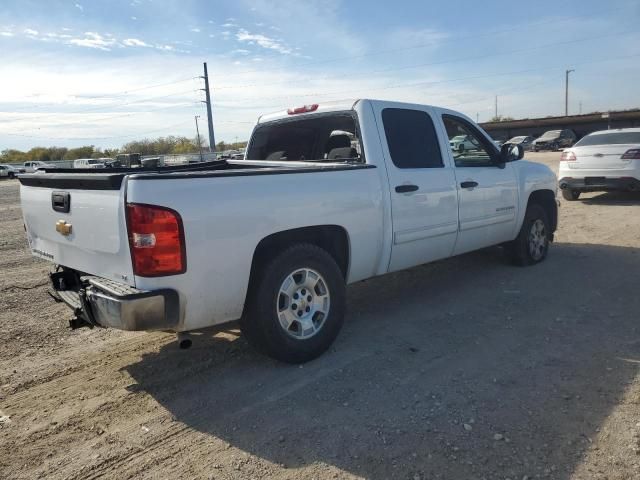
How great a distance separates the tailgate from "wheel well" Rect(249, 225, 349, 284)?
90 cm

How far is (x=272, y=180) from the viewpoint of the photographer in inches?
139

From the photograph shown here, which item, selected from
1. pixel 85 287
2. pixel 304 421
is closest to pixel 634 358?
pixel 304 421

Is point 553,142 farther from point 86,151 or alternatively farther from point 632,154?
point 86,151

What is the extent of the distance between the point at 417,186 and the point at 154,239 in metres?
2.48

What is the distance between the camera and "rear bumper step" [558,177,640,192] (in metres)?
10.5

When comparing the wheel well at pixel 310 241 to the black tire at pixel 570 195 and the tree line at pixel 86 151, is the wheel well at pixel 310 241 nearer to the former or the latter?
the black tire at pixel 570 195

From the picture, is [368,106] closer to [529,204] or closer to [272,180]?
[272,180]

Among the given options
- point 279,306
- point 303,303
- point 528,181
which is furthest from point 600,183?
point 279,306

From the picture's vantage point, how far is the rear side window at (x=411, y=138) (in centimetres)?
458

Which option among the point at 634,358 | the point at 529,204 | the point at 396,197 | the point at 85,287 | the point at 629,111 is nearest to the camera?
the point at 85,287

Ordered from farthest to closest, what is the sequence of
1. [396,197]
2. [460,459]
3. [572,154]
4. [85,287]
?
[572,154] → [396,197] → [85,287] → [460,459]

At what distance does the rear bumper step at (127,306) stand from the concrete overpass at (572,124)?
5546 centimetres

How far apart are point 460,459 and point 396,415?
0.52 m

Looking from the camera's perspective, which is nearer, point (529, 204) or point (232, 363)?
point (232, 363)
